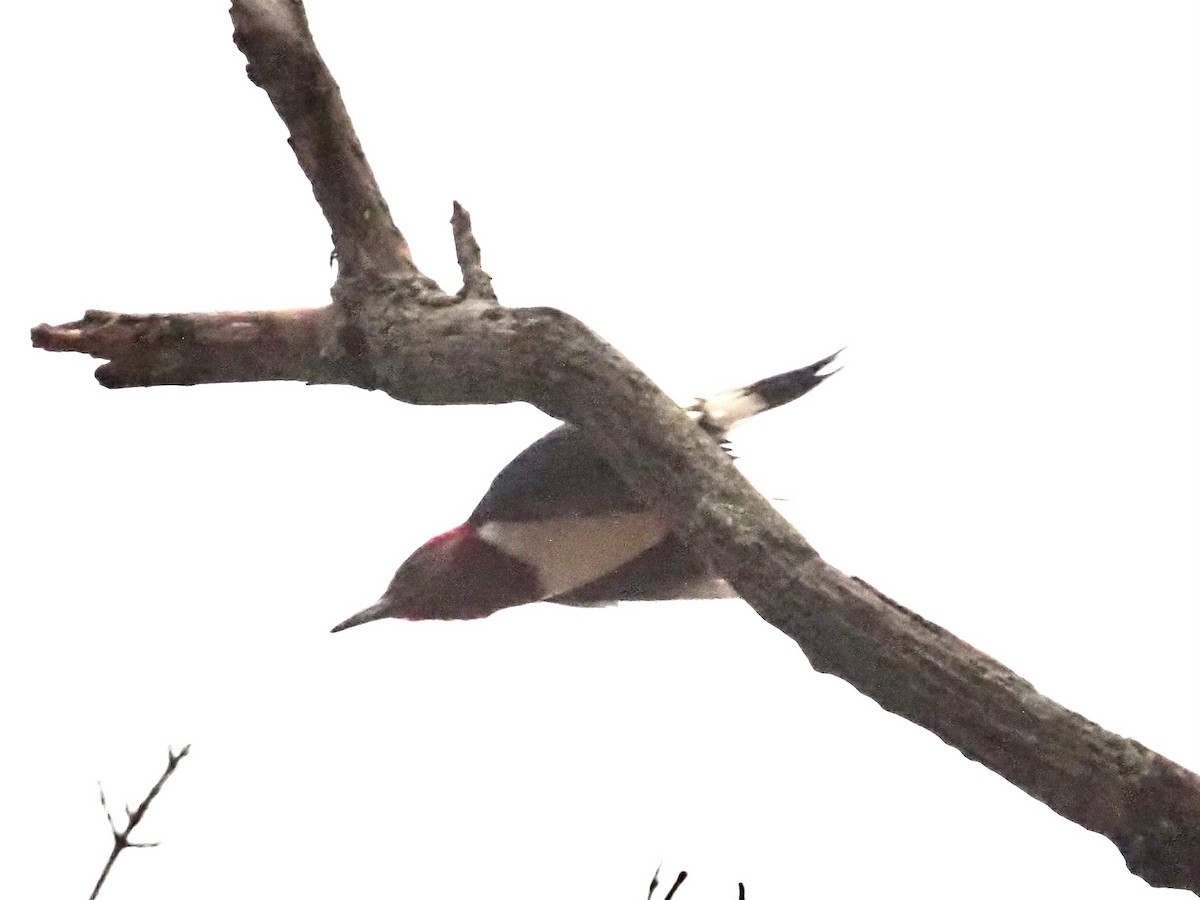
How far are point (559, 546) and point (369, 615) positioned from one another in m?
0.37

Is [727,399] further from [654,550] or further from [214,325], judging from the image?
[214,325]

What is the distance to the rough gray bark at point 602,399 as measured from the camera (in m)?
1.28

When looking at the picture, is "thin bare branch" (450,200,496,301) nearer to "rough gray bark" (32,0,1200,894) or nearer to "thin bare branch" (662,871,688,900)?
"rough gray bark" (32,0,1200,894)

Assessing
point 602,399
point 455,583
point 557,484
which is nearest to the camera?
point 602,399

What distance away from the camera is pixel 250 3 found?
1.63 meters

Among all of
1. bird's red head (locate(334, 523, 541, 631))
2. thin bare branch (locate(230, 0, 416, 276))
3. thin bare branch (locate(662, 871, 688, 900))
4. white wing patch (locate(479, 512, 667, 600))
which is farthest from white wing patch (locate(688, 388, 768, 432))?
thin bare branch (locate(662, 871, 688, 900))

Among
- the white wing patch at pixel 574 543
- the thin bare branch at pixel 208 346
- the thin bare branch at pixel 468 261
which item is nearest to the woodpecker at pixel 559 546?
the white wing patch at pixel 574 543

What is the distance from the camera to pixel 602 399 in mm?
1492

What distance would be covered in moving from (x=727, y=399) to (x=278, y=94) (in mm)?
836

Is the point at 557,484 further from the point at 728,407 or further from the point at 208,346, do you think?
the point at 208,346

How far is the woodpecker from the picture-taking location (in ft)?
5.99

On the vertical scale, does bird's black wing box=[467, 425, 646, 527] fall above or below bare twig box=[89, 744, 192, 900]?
above

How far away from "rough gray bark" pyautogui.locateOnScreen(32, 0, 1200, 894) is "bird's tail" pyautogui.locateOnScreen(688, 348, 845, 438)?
45cm

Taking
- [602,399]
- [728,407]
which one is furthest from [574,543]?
[602,399]
